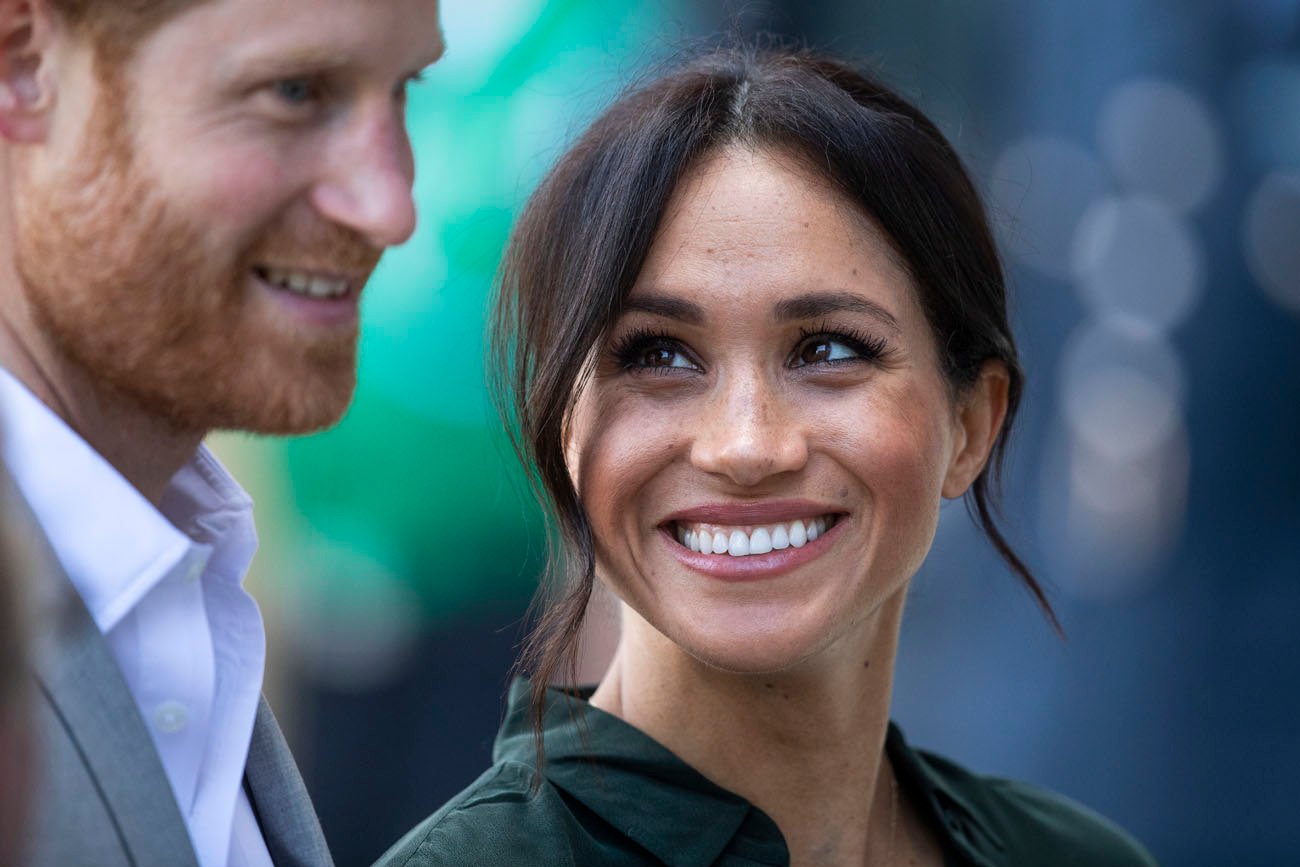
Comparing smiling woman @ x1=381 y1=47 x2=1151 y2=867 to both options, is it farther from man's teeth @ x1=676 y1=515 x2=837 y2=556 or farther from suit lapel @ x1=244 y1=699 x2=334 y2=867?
suit lapel @ x1=244 y1=699 x2=334 y2=867

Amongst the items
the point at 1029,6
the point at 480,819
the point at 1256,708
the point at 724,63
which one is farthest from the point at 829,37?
the point at 480,819

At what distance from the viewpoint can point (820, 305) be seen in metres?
2.03

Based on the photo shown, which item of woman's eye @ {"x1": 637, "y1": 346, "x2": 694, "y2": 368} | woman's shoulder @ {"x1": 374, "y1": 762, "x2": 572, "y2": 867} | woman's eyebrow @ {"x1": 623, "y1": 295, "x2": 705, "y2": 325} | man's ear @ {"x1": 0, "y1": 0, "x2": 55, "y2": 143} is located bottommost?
woman's shoulder @ {"x1": 374, "y1": 762, "x2": 572, "y2": 867}

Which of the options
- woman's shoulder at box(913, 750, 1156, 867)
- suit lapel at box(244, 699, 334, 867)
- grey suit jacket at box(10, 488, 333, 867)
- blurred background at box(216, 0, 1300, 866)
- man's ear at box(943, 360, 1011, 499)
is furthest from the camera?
blurred background at box(216, 0, 1300, 866)

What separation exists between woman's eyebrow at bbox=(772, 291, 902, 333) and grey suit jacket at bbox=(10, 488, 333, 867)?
40.2 inches

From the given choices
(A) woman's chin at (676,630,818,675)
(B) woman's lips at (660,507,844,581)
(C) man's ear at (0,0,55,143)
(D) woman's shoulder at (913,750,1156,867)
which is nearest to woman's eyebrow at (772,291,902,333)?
(B) woman's lips at (660,507,844,581)

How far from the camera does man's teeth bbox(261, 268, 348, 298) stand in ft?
5.00

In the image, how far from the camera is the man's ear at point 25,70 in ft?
4.58

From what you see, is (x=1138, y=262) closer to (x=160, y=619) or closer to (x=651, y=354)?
(x=651, y=354)

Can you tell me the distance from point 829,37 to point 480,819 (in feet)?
12.3

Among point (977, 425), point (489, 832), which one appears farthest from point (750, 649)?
point (977, 425)

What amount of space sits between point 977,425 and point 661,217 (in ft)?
2.07

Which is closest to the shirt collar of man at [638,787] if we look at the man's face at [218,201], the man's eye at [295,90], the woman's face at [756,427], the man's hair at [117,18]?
the woman's face at [756,427]

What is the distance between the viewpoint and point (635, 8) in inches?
190
